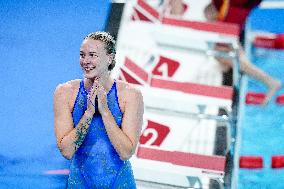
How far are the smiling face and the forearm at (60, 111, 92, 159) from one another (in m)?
0.16

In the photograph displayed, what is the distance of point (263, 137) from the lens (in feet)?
11.8

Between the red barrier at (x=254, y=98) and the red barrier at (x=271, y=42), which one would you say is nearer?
the red barrier at (x=254, y=98)

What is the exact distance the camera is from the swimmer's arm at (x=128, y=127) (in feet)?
6.39

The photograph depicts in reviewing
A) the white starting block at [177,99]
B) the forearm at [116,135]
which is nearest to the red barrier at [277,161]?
the white starting block at [177,99]

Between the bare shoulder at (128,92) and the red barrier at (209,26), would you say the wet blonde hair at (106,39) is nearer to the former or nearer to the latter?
the bare shoulder at (128,92)

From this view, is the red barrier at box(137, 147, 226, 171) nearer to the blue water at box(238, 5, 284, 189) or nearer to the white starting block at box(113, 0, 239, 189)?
the white starting block at box(113, 0, 239, 189)

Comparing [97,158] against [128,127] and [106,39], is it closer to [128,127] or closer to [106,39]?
[128,127]

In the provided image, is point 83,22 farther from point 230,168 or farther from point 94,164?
point 94,164

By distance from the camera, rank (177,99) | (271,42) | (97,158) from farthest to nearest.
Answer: (271,42) < (177,99) < (97,158)

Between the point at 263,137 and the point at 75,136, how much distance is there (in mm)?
1967

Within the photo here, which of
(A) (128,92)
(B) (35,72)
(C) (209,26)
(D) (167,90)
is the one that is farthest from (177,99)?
(B) (35,72)

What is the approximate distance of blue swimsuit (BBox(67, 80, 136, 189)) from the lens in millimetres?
2061

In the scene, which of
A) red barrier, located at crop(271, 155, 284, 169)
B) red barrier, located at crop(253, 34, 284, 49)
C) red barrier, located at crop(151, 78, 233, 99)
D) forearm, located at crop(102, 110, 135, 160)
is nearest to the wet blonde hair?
forearm, located at crop(102, 110, 135, 160)

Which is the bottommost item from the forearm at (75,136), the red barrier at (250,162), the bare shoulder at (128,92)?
the red barrier at (250,162)
